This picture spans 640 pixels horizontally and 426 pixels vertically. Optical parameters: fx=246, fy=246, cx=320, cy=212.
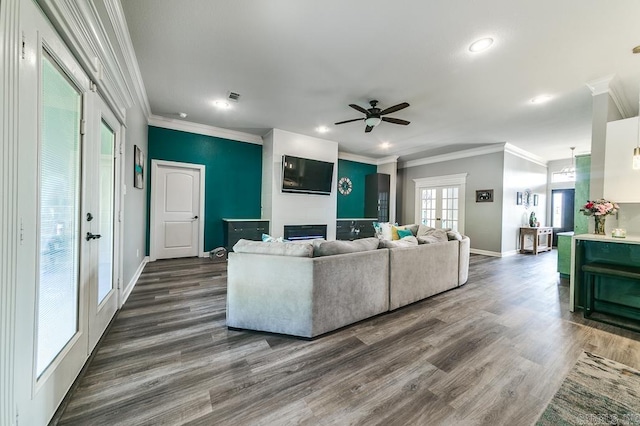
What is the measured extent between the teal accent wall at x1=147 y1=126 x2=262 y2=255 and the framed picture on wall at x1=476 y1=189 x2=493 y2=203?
550cm

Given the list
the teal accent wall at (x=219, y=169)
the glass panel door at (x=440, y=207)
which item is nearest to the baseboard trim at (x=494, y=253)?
the glass panel door at (x=440, y=207)

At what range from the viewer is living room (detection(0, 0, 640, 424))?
1.13 meters

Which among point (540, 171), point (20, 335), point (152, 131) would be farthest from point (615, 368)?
point (540, 171)

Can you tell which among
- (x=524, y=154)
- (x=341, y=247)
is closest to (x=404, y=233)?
(x=341, y=247)

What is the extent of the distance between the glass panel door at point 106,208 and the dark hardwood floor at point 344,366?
43 centimetres

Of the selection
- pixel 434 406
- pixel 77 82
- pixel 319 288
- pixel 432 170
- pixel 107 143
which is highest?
pixel 432 170

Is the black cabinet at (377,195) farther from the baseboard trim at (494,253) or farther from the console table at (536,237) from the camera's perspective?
the console table at (536,237)

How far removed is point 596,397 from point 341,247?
1.91m

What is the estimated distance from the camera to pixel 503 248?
5.93 metres

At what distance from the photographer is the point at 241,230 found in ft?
16.6

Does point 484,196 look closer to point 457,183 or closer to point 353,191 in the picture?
point 457,183

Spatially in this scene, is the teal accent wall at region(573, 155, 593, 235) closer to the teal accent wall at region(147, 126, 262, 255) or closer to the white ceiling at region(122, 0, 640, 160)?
the white ceiling at region(122, 0, 640, 160)

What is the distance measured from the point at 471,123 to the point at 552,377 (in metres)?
4.22

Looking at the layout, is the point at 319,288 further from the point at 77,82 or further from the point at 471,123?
the point at 471,123
